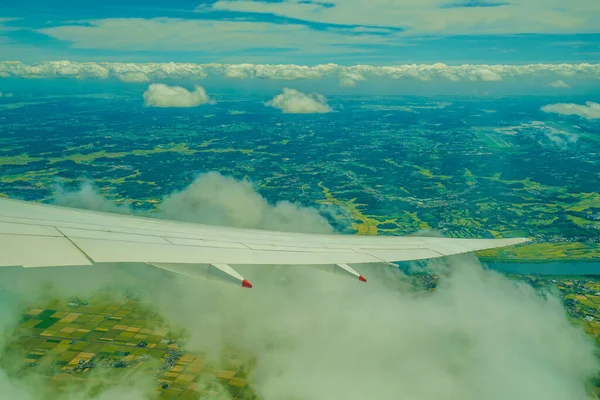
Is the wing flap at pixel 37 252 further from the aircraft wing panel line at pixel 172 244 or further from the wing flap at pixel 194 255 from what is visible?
the wing flap at pixel 194 255

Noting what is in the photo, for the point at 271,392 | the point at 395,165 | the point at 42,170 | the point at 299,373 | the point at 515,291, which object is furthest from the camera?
the point at 395,165

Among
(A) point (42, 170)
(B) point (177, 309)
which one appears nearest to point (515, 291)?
(B) point (177, 309)

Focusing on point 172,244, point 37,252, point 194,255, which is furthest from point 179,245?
point 37,252

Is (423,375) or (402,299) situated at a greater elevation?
(402,299)

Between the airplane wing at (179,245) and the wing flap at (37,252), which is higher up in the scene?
the wing flap at (37,252)

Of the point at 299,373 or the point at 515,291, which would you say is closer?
the point at 299,373

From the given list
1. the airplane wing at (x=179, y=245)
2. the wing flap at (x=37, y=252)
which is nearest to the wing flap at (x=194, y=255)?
the airplane wing at (x=179, y=245)

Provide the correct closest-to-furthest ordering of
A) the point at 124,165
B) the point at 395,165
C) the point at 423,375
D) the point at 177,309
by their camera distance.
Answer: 1. the point at 423,375
2. the point at 177,309
3. the point at 124,165
4. the point at 395,165

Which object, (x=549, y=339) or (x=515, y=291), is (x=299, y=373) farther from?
(x=515, y=291)
